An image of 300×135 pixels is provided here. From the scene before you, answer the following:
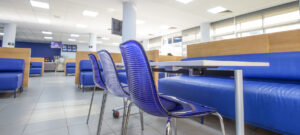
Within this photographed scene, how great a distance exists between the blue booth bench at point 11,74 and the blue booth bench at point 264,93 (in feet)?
8.82

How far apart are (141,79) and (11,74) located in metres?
3.21

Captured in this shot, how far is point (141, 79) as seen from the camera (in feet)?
2.25

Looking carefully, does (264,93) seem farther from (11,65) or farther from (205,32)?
(205,32)

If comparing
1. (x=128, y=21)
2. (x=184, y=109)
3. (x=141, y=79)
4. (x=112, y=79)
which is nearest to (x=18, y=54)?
(x=128, y=21)

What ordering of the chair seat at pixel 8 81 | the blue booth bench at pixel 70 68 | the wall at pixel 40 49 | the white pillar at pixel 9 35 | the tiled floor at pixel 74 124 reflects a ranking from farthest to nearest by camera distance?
the wall at pixel 40 49 < the blue booth bench at pixel 70 68 < the white pillar at pixel 9 35 < the chair seat at pixel 8 81 < the tiled floor at pixel 74 124

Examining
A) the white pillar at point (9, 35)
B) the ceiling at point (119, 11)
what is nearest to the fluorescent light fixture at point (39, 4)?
the ceiling at point (119, 11)

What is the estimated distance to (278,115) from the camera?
39.4 inches

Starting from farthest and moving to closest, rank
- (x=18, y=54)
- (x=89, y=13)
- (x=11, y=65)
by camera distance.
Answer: (x=89, y=13) < (x=18, y=54) < (x=11, y=65)

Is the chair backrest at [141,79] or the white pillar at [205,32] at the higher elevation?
the white pillar at [205,32]

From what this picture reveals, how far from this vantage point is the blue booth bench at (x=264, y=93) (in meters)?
0.97

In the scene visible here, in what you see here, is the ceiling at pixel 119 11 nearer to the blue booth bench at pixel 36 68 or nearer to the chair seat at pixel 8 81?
the blue booth bench at pixel 36 68

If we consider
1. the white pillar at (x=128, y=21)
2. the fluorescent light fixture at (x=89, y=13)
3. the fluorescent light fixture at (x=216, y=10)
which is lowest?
the white pillar at (x=128, y=21)

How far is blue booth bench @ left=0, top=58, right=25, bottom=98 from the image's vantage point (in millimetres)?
2509

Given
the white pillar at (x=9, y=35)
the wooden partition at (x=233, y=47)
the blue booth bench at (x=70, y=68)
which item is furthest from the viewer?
the blue booth bench at (x=70, y=68)
